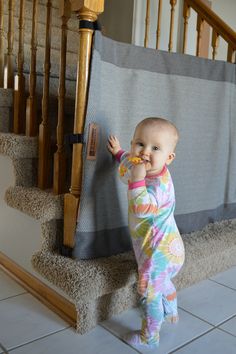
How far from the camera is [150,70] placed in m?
1.41

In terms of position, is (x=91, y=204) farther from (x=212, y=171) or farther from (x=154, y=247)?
(x=212, y=171)

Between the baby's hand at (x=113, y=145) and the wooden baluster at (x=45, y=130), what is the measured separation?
0.30 metres

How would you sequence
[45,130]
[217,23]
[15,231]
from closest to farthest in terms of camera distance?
[45,130]
[15,231]
[217,23]

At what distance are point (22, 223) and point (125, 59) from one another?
74cm

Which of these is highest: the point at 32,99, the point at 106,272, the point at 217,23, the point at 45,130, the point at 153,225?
the point at 217,23

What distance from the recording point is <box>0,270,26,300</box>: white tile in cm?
144

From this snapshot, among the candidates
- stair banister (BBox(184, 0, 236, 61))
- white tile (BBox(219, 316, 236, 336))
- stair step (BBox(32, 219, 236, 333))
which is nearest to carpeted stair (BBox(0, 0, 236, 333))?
stair step (BBox(32, 219, 236, 333))

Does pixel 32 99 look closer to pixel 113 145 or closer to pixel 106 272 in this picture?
pixel 113 145

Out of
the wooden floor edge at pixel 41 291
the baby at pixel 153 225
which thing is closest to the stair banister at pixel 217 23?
the baby at pixel 153 225

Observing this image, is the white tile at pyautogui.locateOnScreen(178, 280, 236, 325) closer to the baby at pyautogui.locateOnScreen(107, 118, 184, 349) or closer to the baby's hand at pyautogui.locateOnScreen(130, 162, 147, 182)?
the baby at pyautogui.locateOnScreen(107, 118, 184, 349)

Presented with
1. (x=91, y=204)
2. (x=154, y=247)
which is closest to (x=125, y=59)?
(x=91, y=204)

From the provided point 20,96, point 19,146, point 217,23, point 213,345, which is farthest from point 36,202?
point 217,23

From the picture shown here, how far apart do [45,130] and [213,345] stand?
0.94m

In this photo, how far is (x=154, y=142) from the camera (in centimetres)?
116
